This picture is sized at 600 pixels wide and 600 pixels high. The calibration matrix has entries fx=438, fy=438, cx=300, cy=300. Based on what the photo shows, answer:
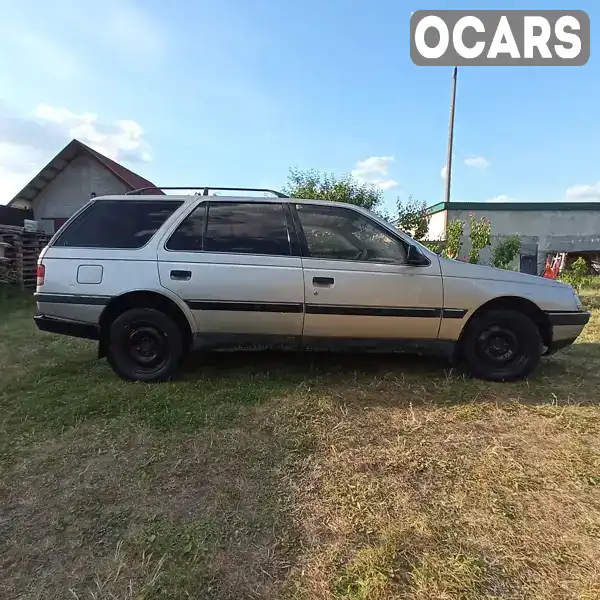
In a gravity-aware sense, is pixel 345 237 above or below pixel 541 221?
below

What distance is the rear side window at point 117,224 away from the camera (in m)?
3.88

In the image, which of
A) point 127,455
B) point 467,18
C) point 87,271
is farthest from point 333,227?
point 467,18

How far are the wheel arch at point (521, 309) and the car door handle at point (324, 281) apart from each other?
123 cm

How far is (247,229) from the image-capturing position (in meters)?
3.91

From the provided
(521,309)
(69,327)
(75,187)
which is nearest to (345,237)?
(521,309)

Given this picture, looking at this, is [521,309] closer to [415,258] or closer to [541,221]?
[415,258]

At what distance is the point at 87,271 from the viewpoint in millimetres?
3785

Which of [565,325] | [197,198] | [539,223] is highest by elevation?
[539,223]

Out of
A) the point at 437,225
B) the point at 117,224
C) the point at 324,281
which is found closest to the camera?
the point at 324,281

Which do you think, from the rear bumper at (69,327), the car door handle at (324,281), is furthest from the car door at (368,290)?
the rear bumper at (69,327)

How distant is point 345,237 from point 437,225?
1247cm

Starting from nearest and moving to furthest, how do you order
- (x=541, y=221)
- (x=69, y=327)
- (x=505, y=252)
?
(x=69, y=327)
(x=505, y=252)
(x=541, y=221)

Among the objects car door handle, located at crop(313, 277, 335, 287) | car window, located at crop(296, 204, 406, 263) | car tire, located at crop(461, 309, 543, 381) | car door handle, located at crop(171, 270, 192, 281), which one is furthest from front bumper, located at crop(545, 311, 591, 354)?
car door handle, located at crop(171, 270, 192, 281)

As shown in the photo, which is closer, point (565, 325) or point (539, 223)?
point (565, 325)
